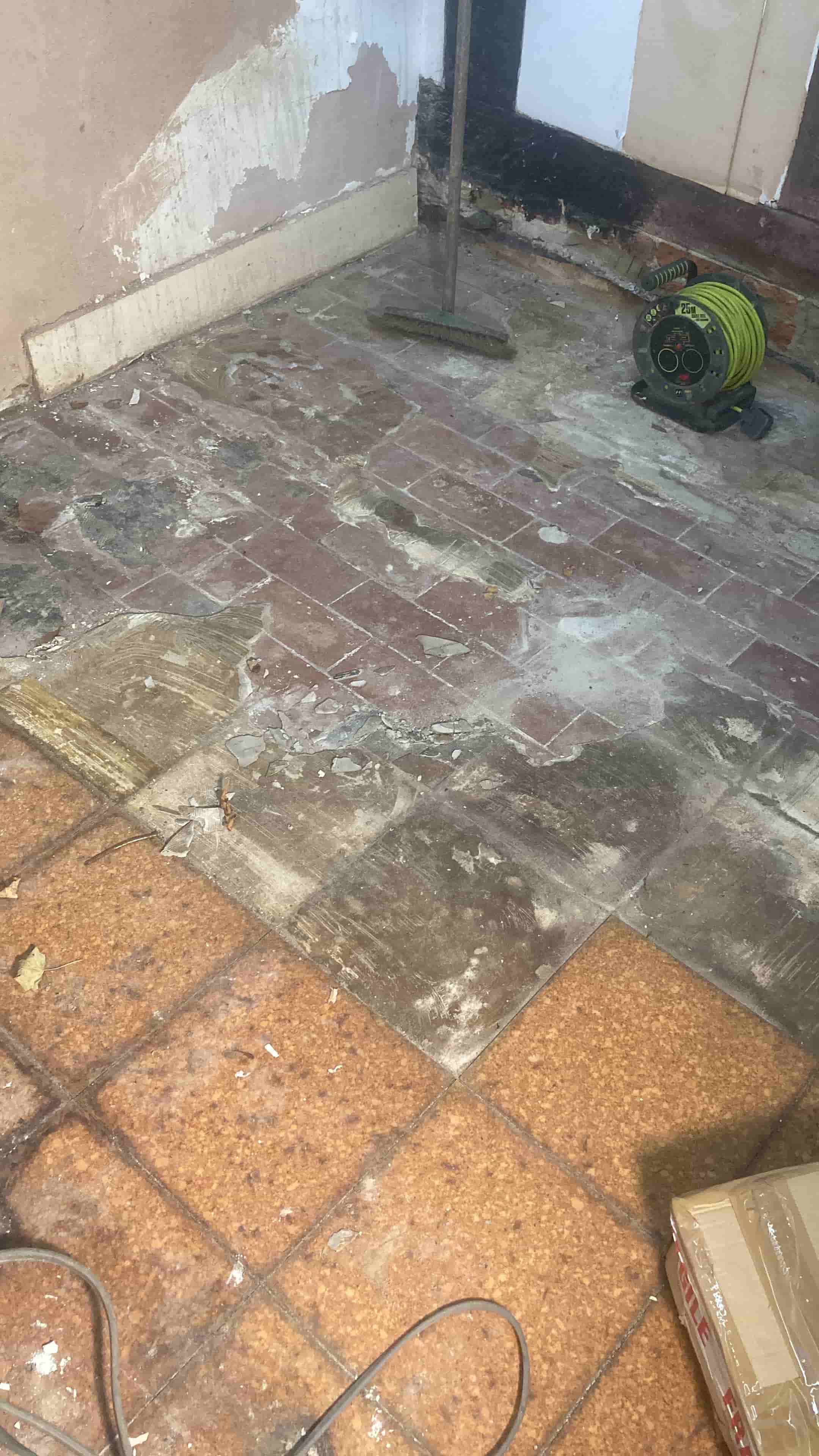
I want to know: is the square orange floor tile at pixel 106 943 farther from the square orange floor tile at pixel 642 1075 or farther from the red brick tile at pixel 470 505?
the red brick tile at pixel 470 505

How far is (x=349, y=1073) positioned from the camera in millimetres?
3471

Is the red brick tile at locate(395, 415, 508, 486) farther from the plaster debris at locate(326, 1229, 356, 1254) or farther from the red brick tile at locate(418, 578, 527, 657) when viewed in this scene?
the plaster debris at locate(326, 1229, 356, 1254)

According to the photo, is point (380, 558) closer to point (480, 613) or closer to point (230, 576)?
point (480, 613)

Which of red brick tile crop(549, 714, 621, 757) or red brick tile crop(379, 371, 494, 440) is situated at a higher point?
red brick tile crop(379, 371, 494, 440)

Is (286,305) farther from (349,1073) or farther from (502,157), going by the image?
(349,1073)

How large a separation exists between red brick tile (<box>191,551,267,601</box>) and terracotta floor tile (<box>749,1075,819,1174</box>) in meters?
3.17

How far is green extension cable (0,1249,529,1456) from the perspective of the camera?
274 cm

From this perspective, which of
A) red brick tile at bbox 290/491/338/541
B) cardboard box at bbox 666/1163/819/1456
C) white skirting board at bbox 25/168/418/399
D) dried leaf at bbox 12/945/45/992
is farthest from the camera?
white skirting board at bbox 25/168/418/399

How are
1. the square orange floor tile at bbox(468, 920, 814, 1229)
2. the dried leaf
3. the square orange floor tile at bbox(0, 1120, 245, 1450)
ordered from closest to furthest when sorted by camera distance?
the square orange floor tile at bbox(0, 1120, 245, 1450) → the square orange floor tile at bbox(468, 920, 814, 1229) → the dried leaf

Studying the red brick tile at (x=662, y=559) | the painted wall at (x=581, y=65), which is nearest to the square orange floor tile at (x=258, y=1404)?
the red brick tile at (x=662, y=559)

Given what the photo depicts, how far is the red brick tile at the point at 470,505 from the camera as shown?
5.46 meters

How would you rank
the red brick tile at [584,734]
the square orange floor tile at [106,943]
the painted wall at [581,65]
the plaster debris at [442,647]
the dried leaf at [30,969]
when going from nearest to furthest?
1. the square orange floor tile at [106,943]
2. the dried leaf at [30,969]
3. the red brick tile at [584,734]
4. the plaster debris at [442,647]
5. the painted wall at [581,65]

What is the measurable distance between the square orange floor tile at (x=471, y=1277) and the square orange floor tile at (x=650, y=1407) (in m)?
0.06

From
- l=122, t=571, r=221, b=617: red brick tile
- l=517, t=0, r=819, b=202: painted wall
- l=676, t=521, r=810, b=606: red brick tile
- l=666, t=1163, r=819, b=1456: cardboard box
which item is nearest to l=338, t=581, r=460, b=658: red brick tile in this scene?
l=122, t=571, r=221, b=617: red brick tile
